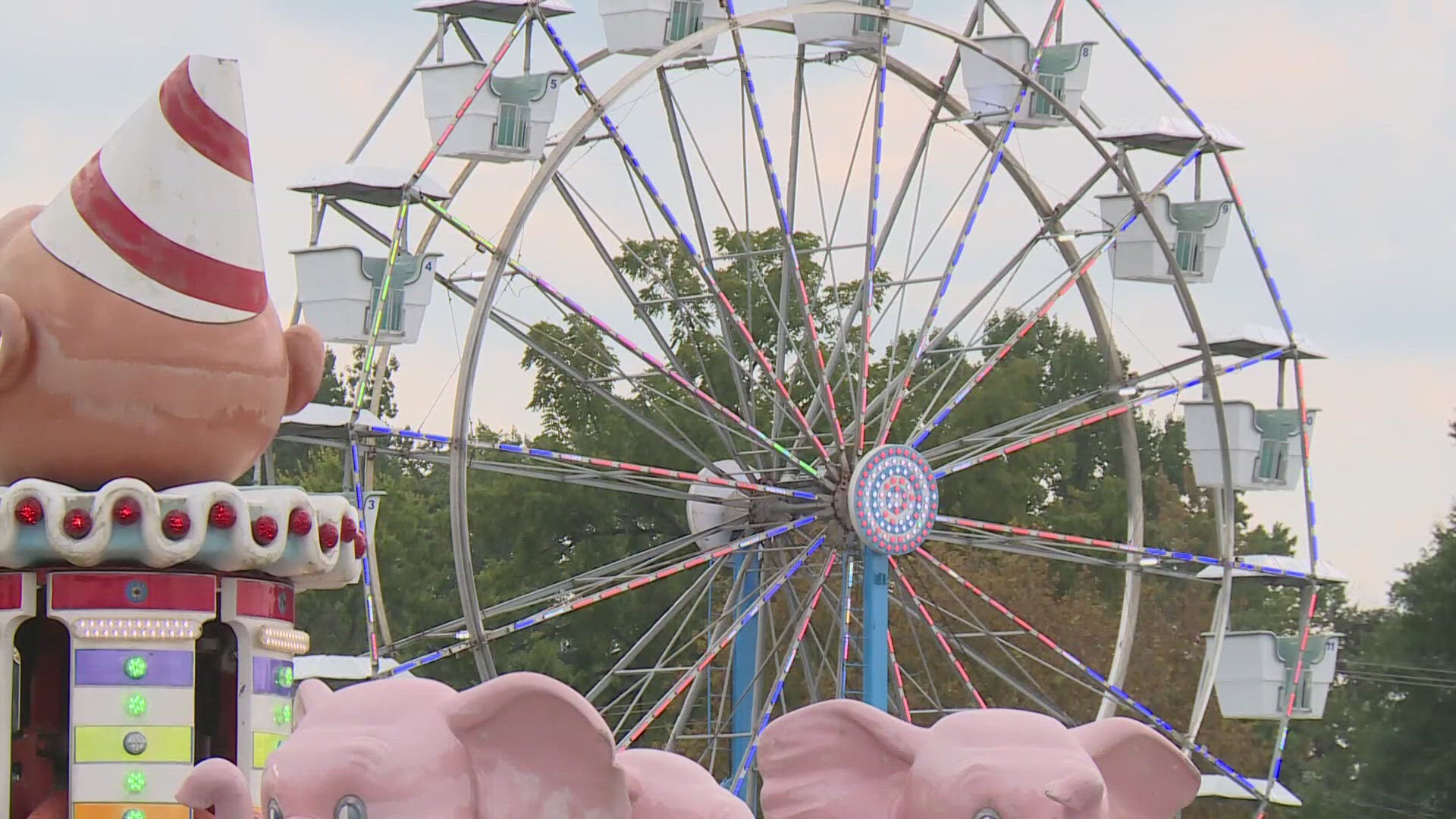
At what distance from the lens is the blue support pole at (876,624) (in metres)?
21.1

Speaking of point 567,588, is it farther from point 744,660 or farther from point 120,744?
point 120,744

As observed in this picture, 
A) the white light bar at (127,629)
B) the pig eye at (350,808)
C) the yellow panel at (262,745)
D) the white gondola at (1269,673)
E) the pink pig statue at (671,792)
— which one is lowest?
the white gondola at (1269,673)

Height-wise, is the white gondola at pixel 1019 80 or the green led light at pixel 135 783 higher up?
the white gondola at pixel 1019 80

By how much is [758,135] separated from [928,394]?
1943 centimetres

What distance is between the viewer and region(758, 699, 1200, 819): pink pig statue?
10.2 m

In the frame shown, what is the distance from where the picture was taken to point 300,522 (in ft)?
42.7

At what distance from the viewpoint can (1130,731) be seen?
1099cm

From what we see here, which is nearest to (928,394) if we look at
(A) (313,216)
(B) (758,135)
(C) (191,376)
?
(B) (758,135)

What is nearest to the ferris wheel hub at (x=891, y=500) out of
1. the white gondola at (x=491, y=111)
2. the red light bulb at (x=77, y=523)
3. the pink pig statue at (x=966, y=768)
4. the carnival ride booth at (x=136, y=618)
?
the white gondola at (x=491, y=111)

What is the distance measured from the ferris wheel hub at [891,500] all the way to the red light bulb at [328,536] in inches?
316

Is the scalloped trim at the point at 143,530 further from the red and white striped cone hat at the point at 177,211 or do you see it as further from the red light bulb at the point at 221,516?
the red and white striped cone hat at the point at 177,211

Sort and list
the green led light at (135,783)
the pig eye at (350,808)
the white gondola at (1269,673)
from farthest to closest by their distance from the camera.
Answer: the white gondola at (1269,673), the green led light at (135,783), the pig eye at (350,808)

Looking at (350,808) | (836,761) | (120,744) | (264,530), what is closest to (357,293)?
(264,530)

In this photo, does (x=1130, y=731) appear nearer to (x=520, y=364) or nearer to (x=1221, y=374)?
(x=1221, y=374)
